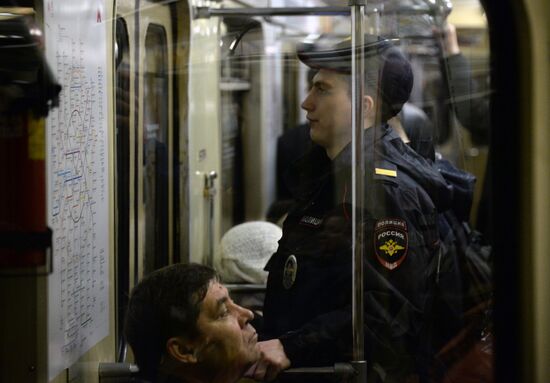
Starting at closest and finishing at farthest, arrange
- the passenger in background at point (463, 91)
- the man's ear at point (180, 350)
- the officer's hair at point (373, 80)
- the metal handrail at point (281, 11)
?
the man's ear at point (180, 350) → the officer's hair at point (373, 80) → the passenger in background at point (463, 91) → the metal handrail at point (281, 11)

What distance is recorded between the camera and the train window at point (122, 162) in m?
2.57

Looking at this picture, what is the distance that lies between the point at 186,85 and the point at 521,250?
178cm

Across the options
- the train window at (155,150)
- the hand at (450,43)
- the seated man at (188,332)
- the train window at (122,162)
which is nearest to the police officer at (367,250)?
the seated man at (188,332)

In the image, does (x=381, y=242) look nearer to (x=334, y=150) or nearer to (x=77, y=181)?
(x=334, y=150)

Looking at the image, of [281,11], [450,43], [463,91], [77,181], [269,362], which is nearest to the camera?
[77,181]

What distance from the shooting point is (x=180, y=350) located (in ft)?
7.26

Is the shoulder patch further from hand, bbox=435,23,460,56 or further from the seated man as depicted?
hand, bbox=435,23,460,56

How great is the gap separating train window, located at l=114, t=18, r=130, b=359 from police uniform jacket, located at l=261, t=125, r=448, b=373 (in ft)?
1.27

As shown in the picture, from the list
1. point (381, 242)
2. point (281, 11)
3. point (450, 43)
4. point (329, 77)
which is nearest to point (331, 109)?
point (329, 77)

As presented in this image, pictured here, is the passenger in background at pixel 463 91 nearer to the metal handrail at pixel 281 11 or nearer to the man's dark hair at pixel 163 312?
the metal handrail at pixel 281 11

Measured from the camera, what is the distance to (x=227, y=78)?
3.98 meters

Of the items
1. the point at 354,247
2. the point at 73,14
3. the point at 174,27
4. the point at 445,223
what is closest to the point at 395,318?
the point at 354,247

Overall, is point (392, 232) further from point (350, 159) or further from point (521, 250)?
point (521, 250)

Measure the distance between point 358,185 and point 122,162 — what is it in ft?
2.33
